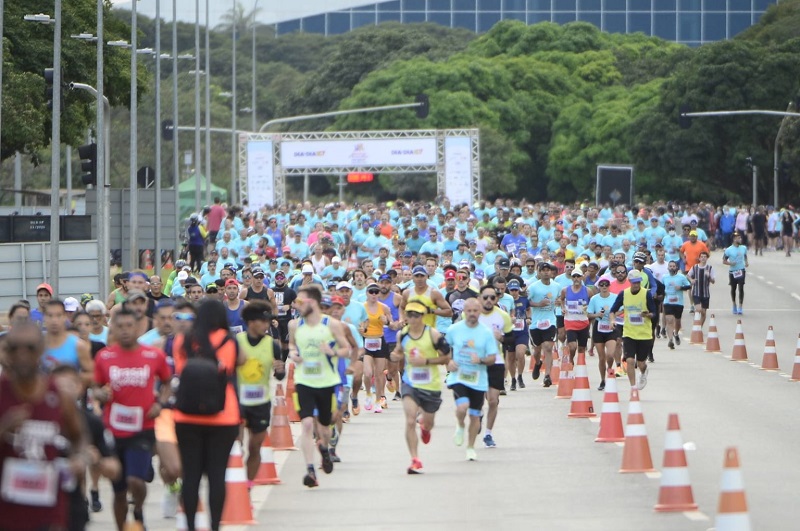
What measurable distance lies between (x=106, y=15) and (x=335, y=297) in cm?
3375

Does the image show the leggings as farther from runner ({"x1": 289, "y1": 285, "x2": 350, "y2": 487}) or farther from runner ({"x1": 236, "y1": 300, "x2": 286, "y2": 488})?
runner ({"x1": 289, "y1": 285, "x2": 350, "y2": 487})

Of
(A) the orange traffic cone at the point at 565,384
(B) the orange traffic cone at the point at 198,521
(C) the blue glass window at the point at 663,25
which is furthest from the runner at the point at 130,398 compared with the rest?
(C) the blue glass window at the point at 663,25

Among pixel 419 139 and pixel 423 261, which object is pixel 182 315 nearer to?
pixel 423 261

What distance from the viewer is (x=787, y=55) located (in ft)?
270

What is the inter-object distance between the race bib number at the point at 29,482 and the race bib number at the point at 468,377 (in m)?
9.25

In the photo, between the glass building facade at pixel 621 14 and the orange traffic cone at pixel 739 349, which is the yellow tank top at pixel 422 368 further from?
the glass building facade at pixel 621 14

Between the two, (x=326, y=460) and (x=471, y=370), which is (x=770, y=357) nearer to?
(x=471, y=370)

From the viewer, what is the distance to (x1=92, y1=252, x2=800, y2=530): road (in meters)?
13.4

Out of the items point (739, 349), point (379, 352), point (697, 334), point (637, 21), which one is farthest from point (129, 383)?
point (637, 21)

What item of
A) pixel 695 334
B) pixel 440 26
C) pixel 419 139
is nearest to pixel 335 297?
pixel 695 334

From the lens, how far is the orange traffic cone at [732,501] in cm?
1059

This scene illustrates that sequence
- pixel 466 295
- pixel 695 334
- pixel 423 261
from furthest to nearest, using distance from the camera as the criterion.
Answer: pixel 695 334, pixel 423 261, pixel 466 295

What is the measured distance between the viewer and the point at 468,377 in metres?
17.2

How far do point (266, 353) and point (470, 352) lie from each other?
3401 millimetres
